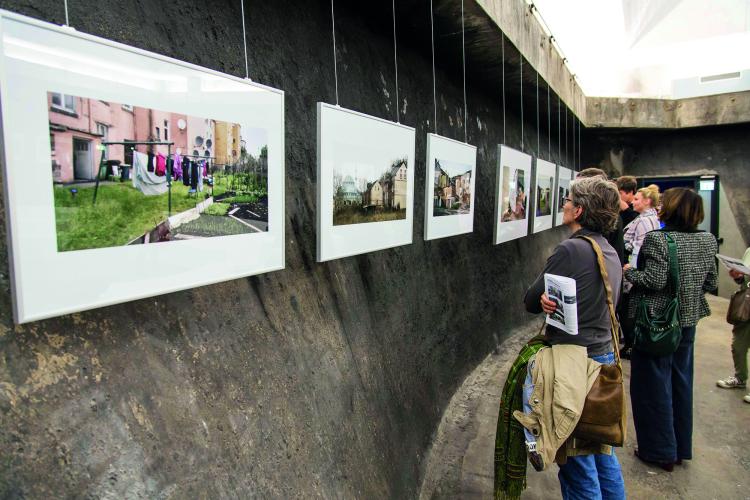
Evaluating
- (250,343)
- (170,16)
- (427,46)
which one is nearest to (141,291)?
(250,343)

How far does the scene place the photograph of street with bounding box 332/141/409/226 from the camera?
2176mm

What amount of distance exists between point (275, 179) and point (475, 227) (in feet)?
11.2

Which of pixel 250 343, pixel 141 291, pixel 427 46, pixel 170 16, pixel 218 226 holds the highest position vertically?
pixel 427 46

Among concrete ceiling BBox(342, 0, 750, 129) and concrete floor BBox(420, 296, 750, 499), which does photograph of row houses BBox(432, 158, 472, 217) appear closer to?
concrete ceiling BBox(342, 0, 750, 129)

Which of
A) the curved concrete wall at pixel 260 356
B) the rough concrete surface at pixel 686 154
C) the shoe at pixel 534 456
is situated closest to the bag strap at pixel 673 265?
the shoe at pixel 534 456

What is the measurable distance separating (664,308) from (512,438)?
143 centimetres

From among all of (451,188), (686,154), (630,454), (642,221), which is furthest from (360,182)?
(686,154)

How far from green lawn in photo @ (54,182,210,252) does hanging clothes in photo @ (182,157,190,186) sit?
0.02 metres

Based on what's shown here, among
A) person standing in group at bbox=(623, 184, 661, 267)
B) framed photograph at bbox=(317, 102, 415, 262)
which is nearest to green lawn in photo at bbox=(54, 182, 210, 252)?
framed photograph at bbox=(317, 102, 415, 262)

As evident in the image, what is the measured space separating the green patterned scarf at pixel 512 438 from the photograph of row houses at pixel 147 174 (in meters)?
1.54

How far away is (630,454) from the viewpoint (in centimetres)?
339

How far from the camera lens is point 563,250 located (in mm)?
2188

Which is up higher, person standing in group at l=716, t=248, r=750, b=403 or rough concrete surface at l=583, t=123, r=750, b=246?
rough concrete surface at l=583, t=123, r=750, b=246

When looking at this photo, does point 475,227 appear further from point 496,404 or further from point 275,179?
point 275,179
